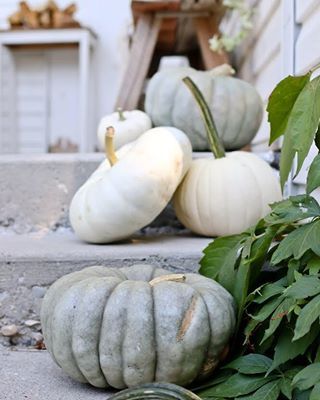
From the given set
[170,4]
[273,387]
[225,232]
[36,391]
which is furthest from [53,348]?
[170,4]

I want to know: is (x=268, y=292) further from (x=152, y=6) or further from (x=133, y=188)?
(x=152, y=6)

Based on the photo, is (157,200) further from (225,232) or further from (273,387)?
(273,387)

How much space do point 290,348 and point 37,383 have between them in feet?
1.66

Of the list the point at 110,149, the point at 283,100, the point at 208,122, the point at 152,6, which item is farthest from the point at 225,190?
the point at 152,6

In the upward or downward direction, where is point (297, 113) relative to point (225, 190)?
A: upward

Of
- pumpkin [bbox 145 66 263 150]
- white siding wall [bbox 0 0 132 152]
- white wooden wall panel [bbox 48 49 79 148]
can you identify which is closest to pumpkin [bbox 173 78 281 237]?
pumpkin [bbox 145 66 263 150]

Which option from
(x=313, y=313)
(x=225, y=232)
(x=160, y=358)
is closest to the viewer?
(x=313, y=313)

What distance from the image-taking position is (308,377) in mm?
837

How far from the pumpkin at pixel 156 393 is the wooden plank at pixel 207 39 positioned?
80.7 inches

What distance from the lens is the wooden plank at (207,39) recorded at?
9.14ft

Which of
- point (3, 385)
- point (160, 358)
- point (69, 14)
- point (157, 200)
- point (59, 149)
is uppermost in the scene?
point (69, 14)

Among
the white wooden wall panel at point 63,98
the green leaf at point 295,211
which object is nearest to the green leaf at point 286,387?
the green leaf at point 295,211

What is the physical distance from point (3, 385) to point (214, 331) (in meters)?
0.42

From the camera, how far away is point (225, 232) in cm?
166
